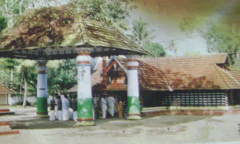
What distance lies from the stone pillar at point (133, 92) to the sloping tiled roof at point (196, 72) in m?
3.39

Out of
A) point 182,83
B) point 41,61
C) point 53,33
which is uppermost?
point 53,33

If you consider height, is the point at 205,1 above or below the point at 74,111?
above

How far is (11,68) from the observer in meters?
10.9

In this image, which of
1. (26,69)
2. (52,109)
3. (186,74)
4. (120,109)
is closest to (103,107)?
(120,109)

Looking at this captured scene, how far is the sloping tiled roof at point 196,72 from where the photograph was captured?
14258 mm

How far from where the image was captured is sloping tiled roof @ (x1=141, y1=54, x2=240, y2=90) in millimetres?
14258

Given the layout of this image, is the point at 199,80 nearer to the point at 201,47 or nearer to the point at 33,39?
the point at 201,47

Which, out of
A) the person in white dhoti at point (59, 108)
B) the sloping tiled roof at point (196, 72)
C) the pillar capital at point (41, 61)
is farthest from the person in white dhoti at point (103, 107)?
the sloping tiled roof at point (196, 72)

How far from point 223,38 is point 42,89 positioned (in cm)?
730

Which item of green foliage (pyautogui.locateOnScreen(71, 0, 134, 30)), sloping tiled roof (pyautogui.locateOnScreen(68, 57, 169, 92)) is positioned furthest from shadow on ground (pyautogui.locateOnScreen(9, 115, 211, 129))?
green foliage (pyautogui.locateOnScreen(71, 0, 134, 30))

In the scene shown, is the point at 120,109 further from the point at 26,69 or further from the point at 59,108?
the point at 26,69

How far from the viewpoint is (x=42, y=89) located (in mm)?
12648

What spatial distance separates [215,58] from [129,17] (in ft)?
20.8

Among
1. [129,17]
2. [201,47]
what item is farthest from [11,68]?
[201,47]
